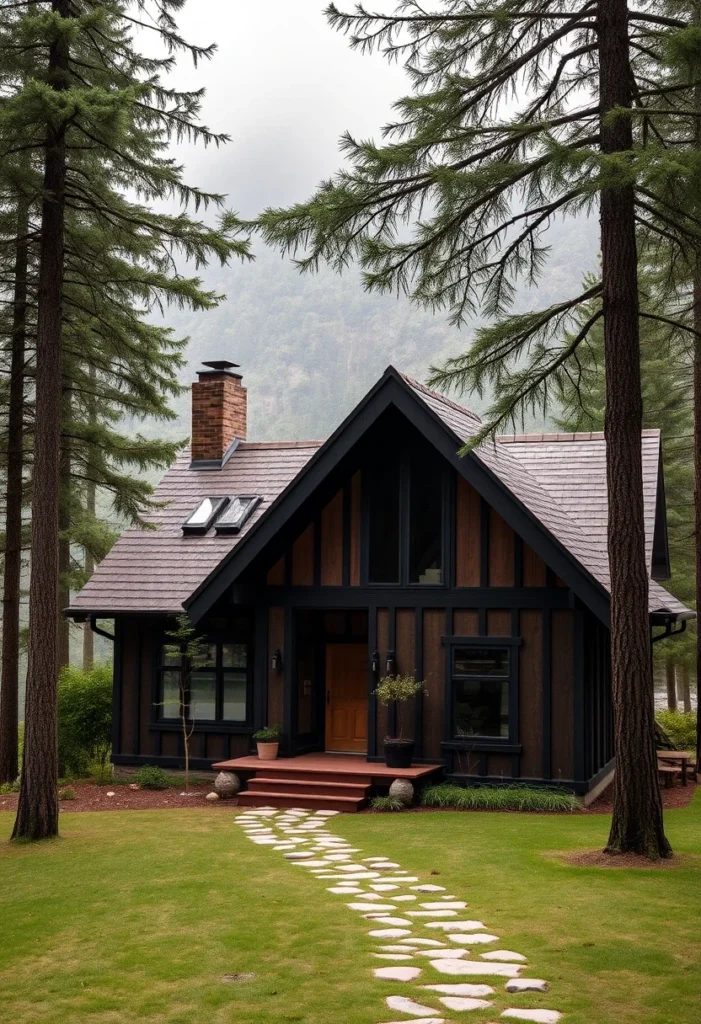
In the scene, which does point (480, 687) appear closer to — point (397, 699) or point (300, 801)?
point (397, 699)

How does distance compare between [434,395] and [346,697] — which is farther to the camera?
[346,697]

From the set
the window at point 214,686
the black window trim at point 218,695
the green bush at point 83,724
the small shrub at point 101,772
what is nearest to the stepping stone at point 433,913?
the black window trim at point 218,695

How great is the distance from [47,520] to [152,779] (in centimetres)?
621

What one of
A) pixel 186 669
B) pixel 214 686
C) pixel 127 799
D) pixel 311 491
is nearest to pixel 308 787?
pixel 127 799

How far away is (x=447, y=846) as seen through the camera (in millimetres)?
11336

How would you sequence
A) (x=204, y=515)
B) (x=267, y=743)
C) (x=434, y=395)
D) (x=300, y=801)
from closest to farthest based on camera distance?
(x=300, y=801)
(x=267, y=743)
(x=434, y=395)
(x=204, y=515)

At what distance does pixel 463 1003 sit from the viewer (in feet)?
20.3

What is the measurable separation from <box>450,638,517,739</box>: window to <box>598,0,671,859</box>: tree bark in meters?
4.76

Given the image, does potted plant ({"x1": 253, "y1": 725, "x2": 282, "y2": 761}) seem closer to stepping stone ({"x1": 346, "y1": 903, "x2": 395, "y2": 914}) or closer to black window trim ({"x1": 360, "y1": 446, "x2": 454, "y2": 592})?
black window trim ({"x1": 360, "y1": 446, "x2": 454, "y2": 592})

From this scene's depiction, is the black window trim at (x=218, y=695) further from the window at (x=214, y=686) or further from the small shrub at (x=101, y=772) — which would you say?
the small shrub at (x=101, y=772)

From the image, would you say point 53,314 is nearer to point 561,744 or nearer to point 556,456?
point 561,744

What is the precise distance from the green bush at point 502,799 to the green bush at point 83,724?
655 centimetres

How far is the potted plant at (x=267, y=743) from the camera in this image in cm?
1586

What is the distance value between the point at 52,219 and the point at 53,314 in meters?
1.03
